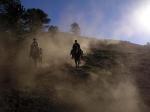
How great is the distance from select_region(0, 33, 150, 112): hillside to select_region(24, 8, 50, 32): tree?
1678cm

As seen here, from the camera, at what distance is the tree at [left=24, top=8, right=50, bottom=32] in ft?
214

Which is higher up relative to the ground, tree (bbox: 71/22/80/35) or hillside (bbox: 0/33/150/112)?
tree (bbox: 71/22/80/35)

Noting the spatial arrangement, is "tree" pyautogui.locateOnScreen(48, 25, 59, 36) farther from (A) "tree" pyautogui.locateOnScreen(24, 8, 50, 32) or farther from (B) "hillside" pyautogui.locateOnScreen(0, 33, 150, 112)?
(B) "hillside" pyautogui.locateOnScreen(0, 33, 150, 112)

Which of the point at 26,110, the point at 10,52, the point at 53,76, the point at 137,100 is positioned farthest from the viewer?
the point at 10,52

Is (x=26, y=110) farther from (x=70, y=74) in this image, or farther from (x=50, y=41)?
(x=50, y=41)

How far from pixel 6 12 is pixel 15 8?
1569 mm

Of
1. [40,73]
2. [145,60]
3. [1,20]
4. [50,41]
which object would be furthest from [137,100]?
[50,41]

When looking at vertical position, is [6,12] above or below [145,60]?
above

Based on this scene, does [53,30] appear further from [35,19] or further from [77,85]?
[77,85]

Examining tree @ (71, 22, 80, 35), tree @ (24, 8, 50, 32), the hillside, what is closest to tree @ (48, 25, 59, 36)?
tree @ (24, 8, 50, 32)

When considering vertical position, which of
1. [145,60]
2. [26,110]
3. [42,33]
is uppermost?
[42,33]

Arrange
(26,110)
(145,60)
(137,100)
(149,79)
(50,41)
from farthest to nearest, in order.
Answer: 1. (50,41)
2. (145,60)
3. (149,79)
4. (137,100)
5. (26,110)

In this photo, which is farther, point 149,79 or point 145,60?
point 145,60

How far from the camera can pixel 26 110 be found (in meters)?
24.9
